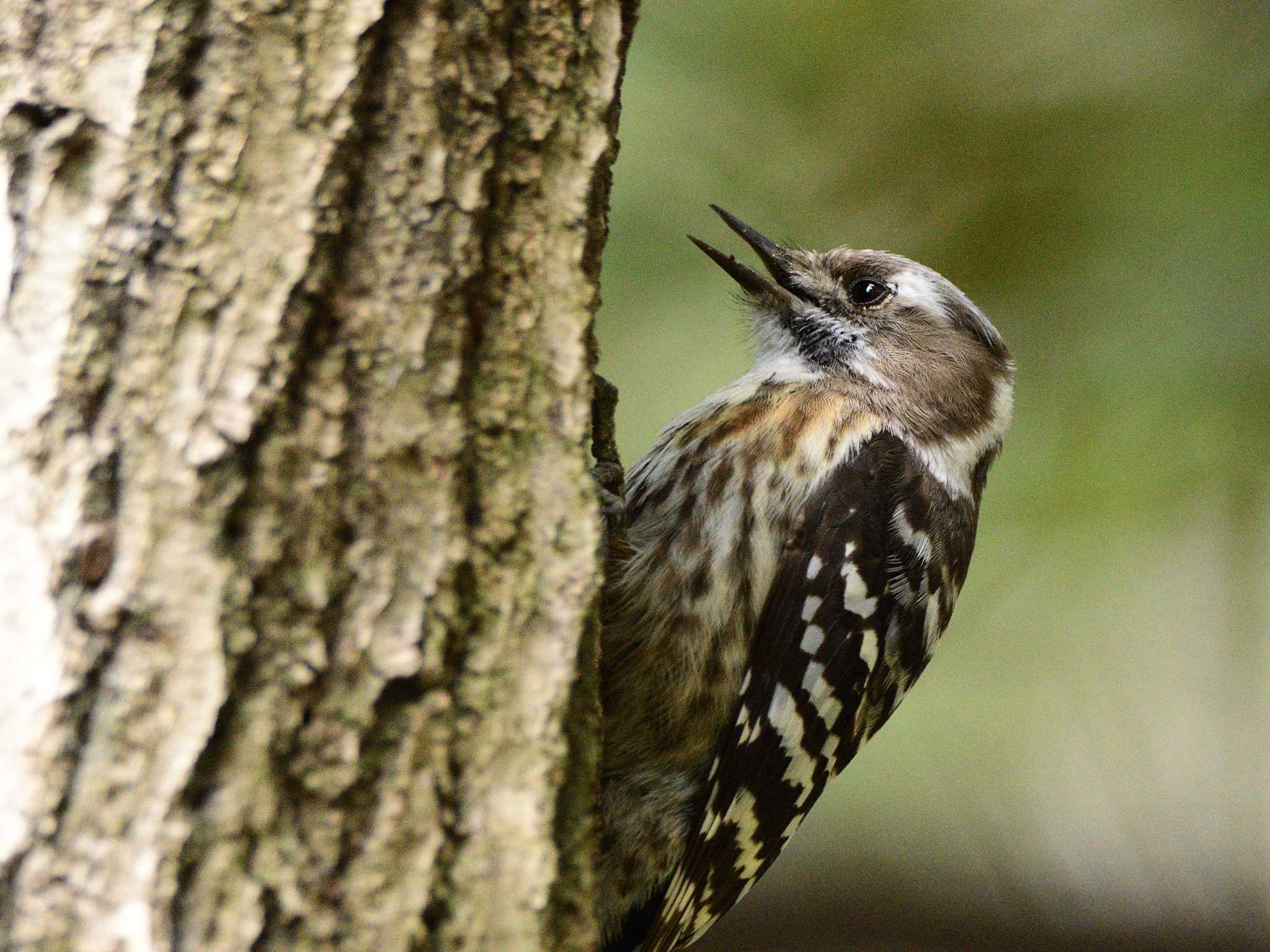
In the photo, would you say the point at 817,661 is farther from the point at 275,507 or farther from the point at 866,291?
the point at 275,507

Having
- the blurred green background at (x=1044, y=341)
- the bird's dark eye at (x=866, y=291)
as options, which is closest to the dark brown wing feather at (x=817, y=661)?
the bird's dark eye at (x=866, y=291)

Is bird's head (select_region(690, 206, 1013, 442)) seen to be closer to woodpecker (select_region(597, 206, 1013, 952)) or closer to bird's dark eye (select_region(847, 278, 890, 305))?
bird's dark eye (select_region(847, 278, 890, 305))

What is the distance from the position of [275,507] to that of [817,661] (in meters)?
1.58

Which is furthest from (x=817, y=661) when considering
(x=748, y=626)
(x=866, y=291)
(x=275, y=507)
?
(x=275, y=507)

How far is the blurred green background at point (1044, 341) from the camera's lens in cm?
380

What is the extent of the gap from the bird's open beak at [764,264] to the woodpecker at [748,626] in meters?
0.38

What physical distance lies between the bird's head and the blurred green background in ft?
0.67

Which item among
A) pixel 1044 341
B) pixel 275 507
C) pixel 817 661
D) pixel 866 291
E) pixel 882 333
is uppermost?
pixel 1044 341

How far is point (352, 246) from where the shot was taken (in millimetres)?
1493

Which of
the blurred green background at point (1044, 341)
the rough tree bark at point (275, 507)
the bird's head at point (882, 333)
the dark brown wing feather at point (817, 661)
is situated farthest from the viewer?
the blurred green background at point (1044, 341)

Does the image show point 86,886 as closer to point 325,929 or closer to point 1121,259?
point 325,929

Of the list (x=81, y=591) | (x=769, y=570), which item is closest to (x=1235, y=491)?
(x=769, y=570)

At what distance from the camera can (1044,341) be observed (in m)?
4.27

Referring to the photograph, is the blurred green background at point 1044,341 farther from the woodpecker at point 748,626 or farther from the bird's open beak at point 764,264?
the woodpecker at point 748,626
